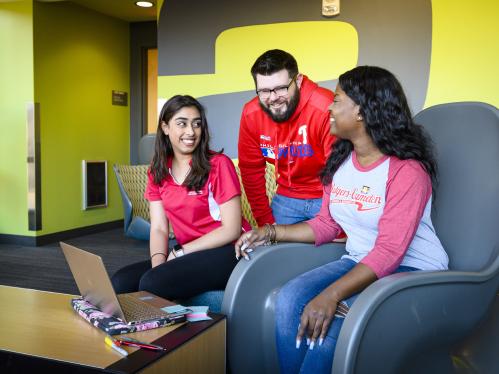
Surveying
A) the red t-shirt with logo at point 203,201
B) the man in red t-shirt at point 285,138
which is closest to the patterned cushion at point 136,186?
the man in red t-shirt at point 285,138

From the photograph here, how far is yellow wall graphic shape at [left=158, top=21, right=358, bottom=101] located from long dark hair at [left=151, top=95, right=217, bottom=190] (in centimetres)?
197

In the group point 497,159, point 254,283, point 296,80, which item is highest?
point 296,80

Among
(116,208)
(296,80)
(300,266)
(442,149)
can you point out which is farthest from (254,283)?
(116,208)

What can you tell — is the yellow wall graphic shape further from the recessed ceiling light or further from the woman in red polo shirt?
the woman in red polo shirt

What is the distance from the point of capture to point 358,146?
64.0 inches

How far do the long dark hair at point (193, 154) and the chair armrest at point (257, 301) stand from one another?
50 centimetres

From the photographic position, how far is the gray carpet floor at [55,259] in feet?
12.4

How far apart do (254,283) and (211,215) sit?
505 millimetres

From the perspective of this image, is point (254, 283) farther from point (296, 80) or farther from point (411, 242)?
point (296, 80)

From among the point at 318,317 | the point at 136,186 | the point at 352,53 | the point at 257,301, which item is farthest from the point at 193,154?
the point at 136,186

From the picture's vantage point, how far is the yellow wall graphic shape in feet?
12.4

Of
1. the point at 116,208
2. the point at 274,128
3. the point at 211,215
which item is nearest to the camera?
the point at 211,215

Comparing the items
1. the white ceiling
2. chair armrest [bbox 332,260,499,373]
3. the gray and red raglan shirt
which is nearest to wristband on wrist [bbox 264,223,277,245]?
the gray and red raglan shirt

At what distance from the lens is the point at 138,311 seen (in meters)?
1.43
